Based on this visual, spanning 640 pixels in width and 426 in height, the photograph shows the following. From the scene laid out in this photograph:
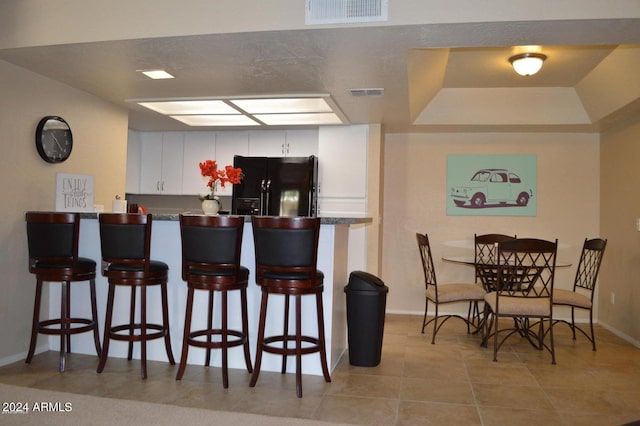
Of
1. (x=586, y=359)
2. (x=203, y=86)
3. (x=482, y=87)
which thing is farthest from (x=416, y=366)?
(x=482, y=87)

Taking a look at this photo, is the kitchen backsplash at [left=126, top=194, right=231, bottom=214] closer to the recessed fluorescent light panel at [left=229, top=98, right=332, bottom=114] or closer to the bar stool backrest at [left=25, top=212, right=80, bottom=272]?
the recessed fluorescent light panel at [left=229, top=98, right=332, bottom=114]

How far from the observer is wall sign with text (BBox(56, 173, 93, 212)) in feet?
13.5

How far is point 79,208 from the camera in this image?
4312 millimetres

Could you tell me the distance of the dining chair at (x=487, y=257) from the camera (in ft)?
15.1

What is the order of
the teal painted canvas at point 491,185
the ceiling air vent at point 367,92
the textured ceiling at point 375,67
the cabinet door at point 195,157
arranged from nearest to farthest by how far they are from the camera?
the textured ceiling at point 375,67 < the ceiling air vent at point 367,92 < the teal painted canvas at point 491,185 < the cabinet door at point 195,157

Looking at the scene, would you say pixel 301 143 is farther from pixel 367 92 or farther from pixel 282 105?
pixel 367 92

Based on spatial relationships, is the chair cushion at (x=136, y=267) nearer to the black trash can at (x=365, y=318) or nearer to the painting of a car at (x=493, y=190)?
the black trash can at (x=365, y=318)

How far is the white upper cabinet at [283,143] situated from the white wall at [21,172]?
213 cm

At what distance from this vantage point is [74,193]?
4.27 meters

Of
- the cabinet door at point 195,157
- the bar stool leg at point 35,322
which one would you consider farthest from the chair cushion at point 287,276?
the cabinet door at point 195,157

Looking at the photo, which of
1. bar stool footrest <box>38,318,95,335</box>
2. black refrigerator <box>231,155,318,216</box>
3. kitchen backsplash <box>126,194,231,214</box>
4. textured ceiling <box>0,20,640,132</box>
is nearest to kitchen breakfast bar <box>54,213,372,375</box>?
bar stool footrest <box>38,318,95,335</box>

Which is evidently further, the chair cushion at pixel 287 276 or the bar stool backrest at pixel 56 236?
the bar stool backrest at pixel 56 236

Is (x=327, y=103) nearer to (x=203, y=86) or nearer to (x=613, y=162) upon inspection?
(x=203, y=86)

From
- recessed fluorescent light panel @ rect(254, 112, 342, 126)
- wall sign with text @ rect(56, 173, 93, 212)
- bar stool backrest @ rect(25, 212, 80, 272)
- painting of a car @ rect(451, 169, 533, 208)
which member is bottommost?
bar stool backrest @ rect(25, 212, 80, 272)
